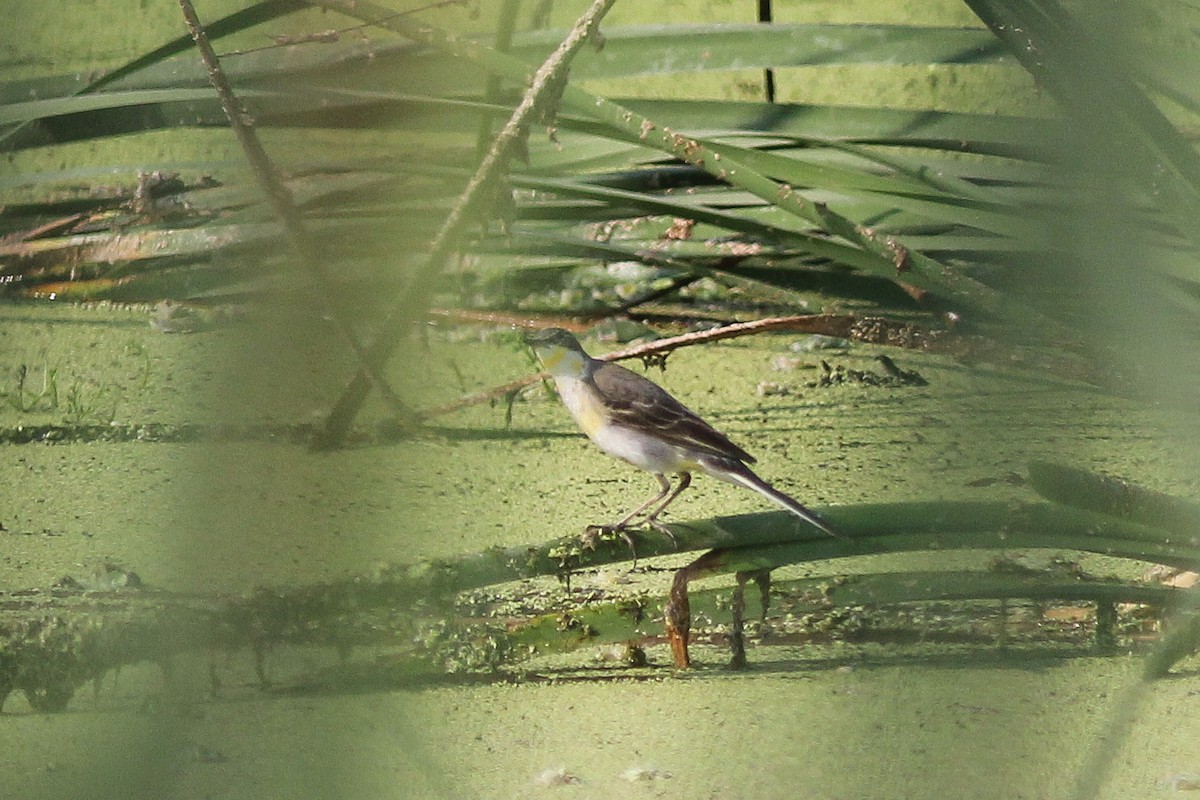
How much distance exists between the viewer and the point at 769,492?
1.68 meters

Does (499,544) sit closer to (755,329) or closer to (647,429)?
(647,429)

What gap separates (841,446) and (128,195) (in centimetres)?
156

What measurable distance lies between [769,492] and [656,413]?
10.3 inches

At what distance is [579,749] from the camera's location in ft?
4.75

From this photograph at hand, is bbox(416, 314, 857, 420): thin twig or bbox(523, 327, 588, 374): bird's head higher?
bbox(416, 314, 857, 420): thin twig

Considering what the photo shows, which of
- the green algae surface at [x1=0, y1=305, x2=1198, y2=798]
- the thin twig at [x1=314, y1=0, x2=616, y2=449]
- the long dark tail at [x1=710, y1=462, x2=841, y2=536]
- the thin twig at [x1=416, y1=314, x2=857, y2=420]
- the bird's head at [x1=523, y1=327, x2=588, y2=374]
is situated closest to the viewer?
the green algae surface at [x1=0, y1=305, x2=1198, y2=798]

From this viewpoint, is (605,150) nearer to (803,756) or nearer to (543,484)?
(543,484)

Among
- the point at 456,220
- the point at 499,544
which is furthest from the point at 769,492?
the point at 456,220

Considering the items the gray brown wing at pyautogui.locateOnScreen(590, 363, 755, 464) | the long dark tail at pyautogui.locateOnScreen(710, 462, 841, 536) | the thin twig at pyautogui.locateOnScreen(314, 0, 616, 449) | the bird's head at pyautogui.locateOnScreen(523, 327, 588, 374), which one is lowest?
the long dark tail at pyautogui.locateOnScreen(710, 462, 841, 536)

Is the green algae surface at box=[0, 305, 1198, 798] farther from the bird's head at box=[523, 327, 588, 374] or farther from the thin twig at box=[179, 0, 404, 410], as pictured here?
the bird's head at box=[523, 327, 588, 374]

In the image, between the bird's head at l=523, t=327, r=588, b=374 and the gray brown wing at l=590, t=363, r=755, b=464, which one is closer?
the gray brown wing at l=590, t=363, r=755, b=464

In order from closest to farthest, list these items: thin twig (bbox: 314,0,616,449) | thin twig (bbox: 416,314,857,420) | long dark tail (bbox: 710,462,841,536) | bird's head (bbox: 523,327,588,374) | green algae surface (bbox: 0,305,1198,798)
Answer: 1. green algae surface (bbox: 0,305,1198,798)
2. thin twig (bbox: 314,0,616,449)
3. long dark tail (bbox: 710,462,841,536)
4. thin twig (bbox: 416,314,857,420)
5. bird's head (bbox: 523,327,588,374)

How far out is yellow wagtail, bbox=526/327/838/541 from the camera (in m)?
1.83

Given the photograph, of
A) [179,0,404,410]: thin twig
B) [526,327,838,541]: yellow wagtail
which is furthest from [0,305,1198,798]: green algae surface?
[526,327,838,541]: yellow wagtail
